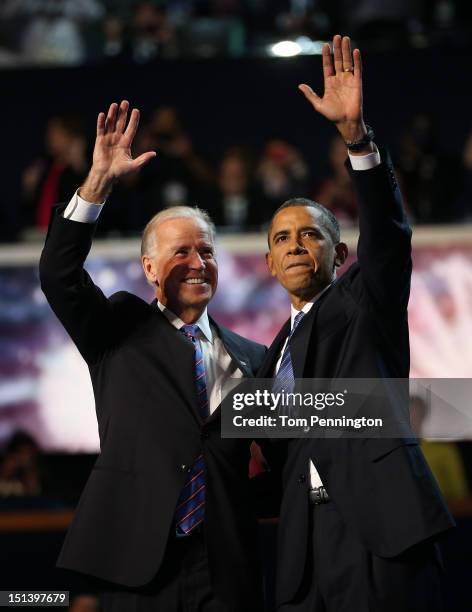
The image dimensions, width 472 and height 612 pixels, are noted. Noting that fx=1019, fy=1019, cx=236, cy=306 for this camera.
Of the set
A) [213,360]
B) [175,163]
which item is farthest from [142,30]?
[213,360]

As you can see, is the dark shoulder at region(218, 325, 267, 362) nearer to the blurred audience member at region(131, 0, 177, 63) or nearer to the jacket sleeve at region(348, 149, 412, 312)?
the jacket sleeve at region(348, 149, 412, 312)

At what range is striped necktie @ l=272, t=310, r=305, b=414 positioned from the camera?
2424 millimetres

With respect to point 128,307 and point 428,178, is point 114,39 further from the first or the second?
point 128,307

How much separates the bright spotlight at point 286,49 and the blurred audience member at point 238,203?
2.80 ft

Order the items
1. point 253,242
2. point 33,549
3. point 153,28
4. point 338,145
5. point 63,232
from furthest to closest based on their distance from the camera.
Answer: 1. point 153,28
2. point 338,145
3. point 253,242
4. point 33,549
5. point 63,232

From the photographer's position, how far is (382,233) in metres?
2.27

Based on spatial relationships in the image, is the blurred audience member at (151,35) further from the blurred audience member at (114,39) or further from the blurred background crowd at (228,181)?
the blurred background crowd at (228,181)

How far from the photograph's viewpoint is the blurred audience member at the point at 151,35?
6434mm

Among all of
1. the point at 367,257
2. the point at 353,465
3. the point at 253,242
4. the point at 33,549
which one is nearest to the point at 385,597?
the point at 353,465

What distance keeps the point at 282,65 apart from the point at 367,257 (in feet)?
13.5

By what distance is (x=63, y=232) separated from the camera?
2451mm

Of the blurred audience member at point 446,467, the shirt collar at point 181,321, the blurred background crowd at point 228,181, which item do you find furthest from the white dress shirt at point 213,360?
the blurred background crowd at point 228,181

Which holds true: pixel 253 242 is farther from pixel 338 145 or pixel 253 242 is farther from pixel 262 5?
pixel 262 5

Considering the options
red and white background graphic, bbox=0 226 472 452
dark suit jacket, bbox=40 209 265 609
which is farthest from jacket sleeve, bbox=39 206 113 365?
red and white background graphic, bbox=0 226 472 452
